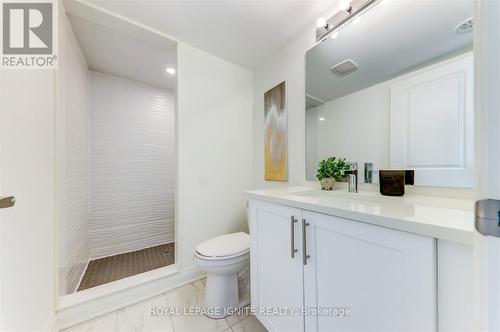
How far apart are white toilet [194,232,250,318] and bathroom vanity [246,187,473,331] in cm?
24

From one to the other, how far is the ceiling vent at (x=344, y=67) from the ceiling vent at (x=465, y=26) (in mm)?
465

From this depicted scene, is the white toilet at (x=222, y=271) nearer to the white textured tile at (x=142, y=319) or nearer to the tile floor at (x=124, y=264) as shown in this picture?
the white textured tile at (x=142, y=319)

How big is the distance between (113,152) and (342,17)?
258cm

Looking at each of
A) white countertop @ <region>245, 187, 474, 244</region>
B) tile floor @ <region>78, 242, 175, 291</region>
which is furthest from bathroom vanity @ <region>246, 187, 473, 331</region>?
tile floor @ <region>78, 242, 175, 291</region>

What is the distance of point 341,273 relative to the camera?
74cm

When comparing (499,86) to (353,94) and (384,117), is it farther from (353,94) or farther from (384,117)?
(353,94)

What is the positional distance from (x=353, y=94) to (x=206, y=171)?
1389mm

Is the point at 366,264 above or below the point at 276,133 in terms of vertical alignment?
below

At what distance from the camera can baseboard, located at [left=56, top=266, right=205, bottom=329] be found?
1246 mm

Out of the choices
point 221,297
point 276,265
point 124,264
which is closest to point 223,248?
point 221,297

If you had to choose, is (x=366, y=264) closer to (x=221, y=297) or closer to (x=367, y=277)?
(x=367, y=277)

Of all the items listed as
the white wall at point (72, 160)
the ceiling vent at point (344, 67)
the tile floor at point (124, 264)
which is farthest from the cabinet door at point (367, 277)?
the tile floor at point (124, 264)

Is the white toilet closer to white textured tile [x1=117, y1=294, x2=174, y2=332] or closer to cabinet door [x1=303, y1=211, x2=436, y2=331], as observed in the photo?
white textured tile [x1=117, y1=294, x2=174, y2=332]

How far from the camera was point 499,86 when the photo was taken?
11.3 inches
